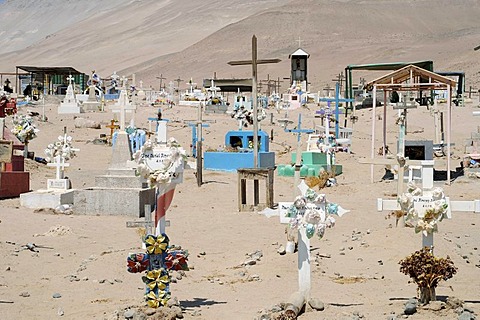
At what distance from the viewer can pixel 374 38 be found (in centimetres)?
12562

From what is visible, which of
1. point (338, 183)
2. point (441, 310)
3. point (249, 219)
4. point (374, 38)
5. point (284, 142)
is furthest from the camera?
point (374, 38)

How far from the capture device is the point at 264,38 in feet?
429

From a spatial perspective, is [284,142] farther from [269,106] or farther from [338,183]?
[269,106]

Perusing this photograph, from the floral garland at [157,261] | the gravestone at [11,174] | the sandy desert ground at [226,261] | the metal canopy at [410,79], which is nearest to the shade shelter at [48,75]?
the metal canopy at [410,79]

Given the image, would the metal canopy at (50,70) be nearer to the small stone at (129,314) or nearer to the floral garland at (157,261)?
the floral garland at (157,261)

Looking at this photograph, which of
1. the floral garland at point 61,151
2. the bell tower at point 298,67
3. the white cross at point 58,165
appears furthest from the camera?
the bell tower at point 298,67

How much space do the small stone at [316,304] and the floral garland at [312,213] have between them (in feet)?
1.95

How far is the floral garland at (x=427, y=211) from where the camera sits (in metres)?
8.67

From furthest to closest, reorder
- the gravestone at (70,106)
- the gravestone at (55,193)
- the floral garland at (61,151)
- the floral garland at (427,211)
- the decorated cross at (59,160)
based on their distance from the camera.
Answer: the gravestone at (70,106) < the floral garland at (61,151) < the decorated cross at (59,160) < the gravestone at (55,193) < the floral garland at (427,211)

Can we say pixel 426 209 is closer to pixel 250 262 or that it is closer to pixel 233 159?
pixel 250 262

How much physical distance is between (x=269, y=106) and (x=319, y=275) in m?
39.1

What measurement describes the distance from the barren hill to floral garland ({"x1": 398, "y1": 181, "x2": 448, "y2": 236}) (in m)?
75.4

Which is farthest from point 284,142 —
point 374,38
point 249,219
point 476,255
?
point 374,38

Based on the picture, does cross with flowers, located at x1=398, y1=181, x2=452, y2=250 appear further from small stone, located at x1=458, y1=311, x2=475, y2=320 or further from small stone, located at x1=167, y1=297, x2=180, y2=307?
small stone, located at x1=167, y1=297, x2=180, y2=307
